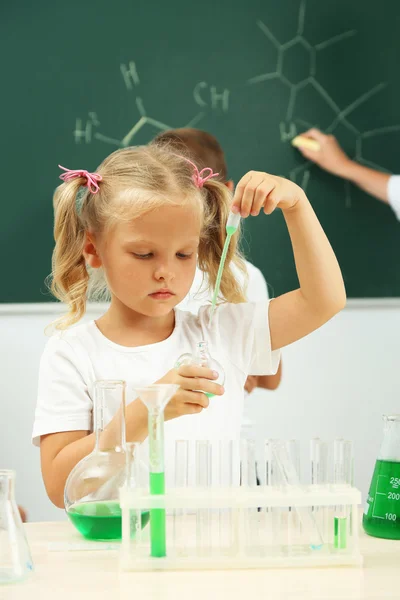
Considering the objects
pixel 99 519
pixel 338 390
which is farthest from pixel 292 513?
pixel 338 390

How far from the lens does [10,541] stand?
0.84m

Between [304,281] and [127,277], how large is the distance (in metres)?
0.29

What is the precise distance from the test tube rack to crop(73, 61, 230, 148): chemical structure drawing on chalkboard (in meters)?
2.13

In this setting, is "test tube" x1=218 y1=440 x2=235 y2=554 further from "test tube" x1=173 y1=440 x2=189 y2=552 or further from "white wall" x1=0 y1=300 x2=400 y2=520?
"white wall" x1=0 y1=300 x2=400 y2=520

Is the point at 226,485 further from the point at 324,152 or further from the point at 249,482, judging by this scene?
the point at 324,152

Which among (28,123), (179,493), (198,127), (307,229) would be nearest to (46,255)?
(28,123)

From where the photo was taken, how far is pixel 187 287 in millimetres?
1296

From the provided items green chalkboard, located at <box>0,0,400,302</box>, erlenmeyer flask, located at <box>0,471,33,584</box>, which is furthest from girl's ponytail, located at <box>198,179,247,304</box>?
green chalkboard, located at <box>0,0,400,302</box>

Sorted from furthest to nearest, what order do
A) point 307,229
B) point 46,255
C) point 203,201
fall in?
point 46,255 → point 203,201 → point 307,229

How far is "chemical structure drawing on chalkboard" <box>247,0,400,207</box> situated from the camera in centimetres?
290

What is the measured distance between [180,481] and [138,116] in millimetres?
2174

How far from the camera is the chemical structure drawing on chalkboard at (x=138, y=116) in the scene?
286cm

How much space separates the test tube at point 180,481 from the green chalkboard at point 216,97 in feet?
6.62

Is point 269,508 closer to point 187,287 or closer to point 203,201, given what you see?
point 187,287
